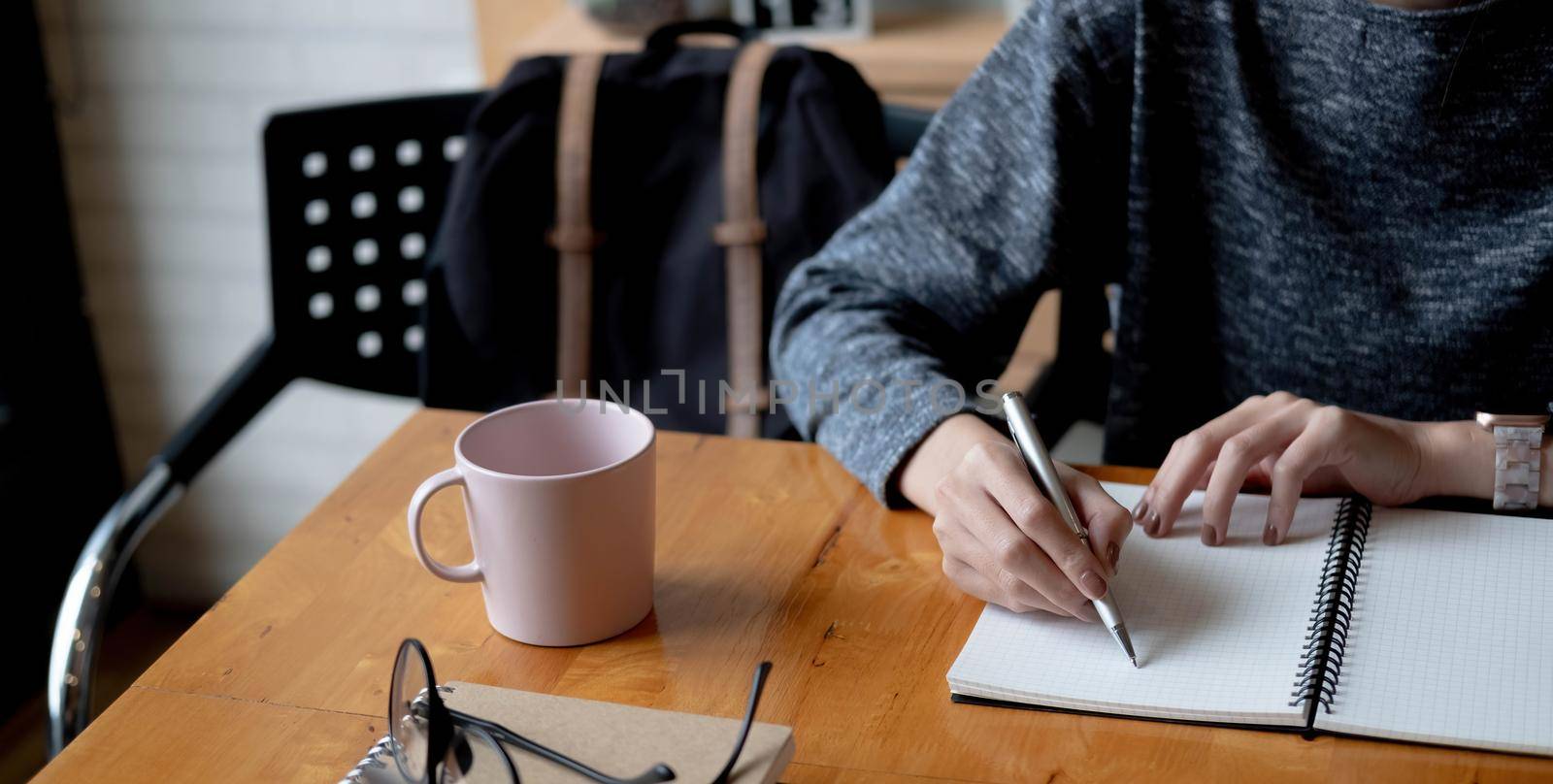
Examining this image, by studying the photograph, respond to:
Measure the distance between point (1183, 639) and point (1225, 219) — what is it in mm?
463

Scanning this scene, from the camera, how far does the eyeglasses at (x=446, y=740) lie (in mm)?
581

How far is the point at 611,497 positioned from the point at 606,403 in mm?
87

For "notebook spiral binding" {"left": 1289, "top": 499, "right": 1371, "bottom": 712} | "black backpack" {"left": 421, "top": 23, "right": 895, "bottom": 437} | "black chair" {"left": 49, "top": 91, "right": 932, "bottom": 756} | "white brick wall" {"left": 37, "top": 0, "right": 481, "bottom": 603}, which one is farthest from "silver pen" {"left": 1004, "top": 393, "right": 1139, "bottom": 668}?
"white brick wall" {"left": 37, "top": 0, "right": 481, "bottom": 603}

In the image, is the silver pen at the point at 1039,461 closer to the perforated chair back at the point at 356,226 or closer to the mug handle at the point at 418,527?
the mug handle at the point at 418,527

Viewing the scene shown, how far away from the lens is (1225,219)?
41.6 inches

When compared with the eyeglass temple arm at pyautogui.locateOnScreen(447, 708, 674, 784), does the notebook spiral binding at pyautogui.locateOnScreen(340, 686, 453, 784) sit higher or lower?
lower

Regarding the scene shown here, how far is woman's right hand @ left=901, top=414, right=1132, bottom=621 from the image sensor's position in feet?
2.32

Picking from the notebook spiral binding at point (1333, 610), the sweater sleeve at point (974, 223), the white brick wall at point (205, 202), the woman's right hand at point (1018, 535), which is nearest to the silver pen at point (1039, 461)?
the woman's right hand at point (1018, 535)

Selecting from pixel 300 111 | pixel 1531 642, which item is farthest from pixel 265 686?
pixel 300 111

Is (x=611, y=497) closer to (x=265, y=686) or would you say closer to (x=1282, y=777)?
(x=265, y=686)

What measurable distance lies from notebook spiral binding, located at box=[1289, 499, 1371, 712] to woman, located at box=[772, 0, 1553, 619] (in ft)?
0.14

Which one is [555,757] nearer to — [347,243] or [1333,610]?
[1333,610]

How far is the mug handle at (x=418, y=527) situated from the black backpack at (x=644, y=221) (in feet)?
2.01

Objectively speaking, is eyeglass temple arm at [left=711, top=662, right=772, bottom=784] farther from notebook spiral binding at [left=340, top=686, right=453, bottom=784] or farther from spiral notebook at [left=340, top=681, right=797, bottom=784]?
notebook spiral binding at [left=340, top=686, right=453, bottom=784]
